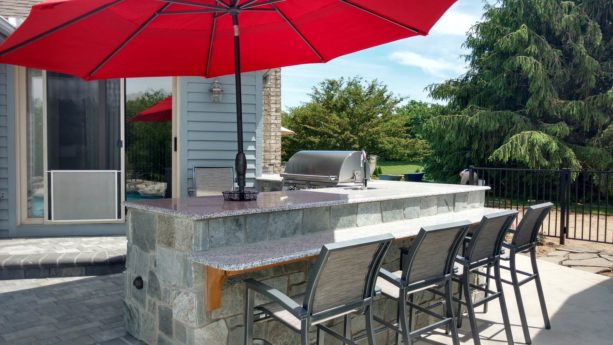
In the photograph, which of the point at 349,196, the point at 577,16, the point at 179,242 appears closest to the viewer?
the point at 179,242

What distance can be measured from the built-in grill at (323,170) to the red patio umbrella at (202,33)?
185cm

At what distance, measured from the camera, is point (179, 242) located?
8.14ft

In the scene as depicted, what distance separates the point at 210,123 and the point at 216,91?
42cm

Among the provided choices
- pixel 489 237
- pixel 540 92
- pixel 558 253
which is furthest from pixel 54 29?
pixel 540 92

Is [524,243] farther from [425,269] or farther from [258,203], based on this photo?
[258,203]

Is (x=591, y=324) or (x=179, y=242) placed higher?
(x=179, y=242)

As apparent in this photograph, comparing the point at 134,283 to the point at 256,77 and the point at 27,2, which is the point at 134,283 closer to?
the point at 256,77

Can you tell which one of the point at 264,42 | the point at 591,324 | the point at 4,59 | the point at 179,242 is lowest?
the point at 591,324

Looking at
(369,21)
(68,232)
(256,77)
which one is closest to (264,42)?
(369,21)

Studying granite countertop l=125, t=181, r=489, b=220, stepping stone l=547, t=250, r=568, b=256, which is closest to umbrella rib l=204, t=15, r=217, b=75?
granite countertop l=125, t=181, r=489, b=220

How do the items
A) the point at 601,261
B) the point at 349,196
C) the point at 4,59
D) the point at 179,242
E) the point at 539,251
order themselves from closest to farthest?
the point at 179,242, the point at 4,59, the point at 349,196, the point at 601,261, the point at 539,251

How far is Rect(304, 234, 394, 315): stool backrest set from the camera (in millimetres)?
1982

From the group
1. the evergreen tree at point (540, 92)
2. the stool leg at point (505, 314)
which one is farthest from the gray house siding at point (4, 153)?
the evergreen tree at point (540, 92)

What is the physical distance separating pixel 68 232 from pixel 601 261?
251 inches
